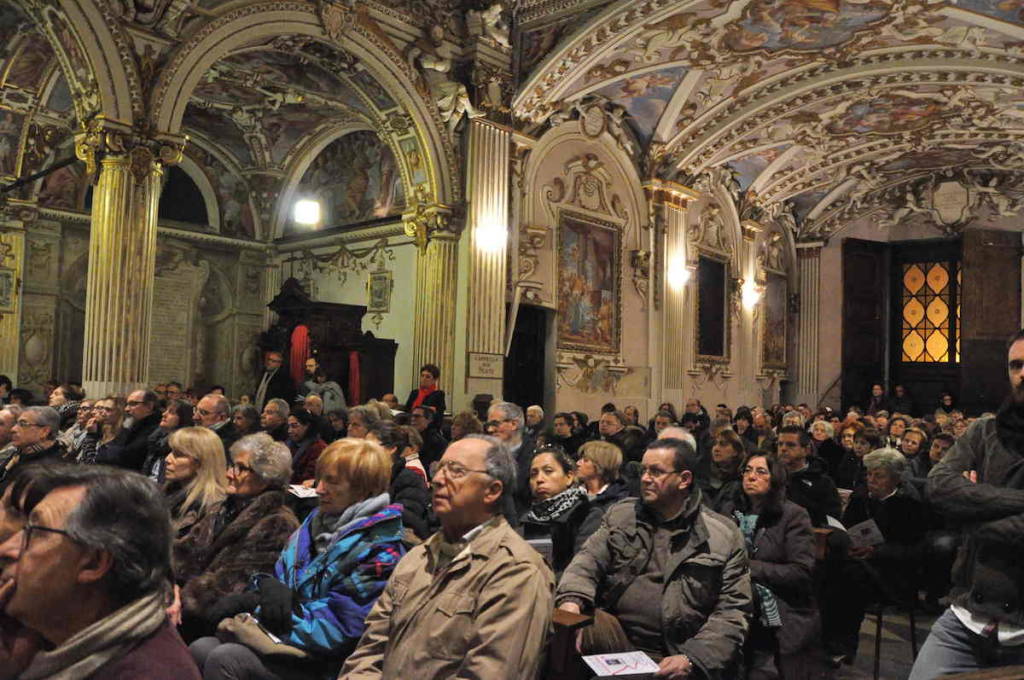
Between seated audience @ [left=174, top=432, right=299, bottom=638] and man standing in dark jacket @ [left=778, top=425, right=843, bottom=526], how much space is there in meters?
3.12

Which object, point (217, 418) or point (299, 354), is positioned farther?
point (299, 354)

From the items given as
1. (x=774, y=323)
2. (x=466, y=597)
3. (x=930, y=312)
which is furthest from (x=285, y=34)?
(x=930, y=312)

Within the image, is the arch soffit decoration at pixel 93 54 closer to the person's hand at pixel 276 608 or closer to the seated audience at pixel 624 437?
the seated audience at pixel 624 437

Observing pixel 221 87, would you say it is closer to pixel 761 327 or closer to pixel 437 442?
pixel 437 442

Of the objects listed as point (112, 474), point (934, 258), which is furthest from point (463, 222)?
point (934, 258)

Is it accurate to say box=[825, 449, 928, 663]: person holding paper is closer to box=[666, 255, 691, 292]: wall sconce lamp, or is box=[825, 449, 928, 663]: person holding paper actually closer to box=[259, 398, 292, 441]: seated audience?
box=[259, 398, 292, 441]: seated audience

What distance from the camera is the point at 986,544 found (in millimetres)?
2631

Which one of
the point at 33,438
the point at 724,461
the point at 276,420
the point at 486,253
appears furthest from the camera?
the point at 486,253

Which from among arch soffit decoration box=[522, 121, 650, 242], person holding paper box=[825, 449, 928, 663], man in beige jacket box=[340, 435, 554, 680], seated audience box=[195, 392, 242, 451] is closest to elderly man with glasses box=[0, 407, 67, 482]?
seated audience box=[195, 392, 242, 451]

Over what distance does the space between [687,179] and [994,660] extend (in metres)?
15.3

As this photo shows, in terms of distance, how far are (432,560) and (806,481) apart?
338cm

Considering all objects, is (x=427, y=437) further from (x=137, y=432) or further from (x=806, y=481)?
(x=806, y=481)

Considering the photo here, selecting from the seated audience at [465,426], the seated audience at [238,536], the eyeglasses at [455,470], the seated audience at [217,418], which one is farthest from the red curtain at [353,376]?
the eyeglasses at [455,470]

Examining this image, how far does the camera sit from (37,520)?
171 cm
